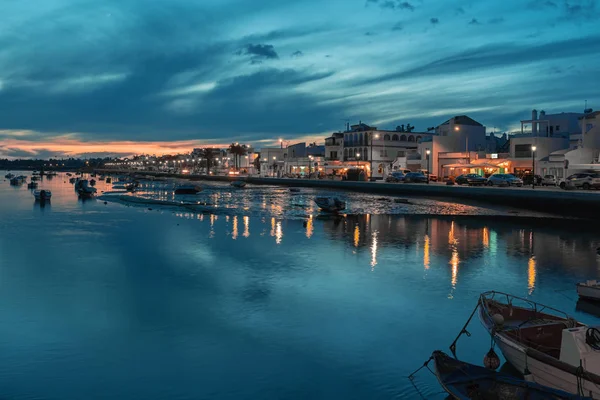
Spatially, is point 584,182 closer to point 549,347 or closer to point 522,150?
point 522,150

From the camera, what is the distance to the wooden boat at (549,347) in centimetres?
1003

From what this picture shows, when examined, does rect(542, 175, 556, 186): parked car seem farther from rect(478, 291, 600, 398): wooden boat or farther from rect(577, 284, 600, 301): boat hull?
rect(478, 291, 600, 398): wooden boat

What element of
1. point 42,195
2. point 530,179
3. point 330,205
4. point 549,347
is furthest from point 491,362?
point 42,195

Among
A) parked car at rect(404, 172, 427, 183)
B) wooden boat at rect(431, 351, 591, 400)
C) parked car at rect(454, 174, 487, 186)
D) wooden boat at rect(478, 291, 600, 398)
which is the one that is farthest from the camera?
parked car at rect(404, 172, 427, 183)

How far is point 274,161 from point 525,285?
5384 inches

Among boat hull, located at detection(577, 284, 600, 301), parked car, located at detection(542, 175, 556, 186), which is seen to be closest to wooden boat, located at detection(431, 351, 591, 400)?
boat hull, located at detection(577, 284, 600, 301)

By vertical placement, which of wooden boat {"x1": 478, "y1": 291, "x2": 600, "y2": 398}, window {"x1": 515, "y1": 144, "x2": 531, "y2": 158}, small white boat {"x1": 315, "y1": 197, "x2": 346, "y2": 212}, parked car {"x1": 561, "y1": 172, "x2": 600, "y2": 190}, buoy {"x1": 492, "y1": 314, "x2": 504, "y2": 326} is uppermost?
window {"x1": 515, "y1": 144, "x2": 531, "y2": 158}

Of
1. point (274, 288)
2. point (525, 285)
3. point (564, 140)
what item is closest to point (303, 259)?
point (274, 288)

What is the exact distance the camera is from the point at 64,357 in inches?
535

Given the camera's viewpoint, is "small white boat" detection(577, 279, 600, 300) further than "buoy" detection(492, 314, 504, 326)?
Yes

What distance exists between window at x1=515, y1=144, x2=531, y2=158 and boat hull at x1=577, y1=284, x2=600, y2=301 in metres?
66.3

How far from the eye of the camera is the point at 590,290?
18875 millimetres

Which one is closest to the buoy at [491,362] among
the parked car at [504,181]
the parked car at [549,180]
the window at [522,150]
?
the parked car at [504,181]

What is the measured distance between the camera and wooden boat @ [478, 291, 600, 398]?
10031 mm
